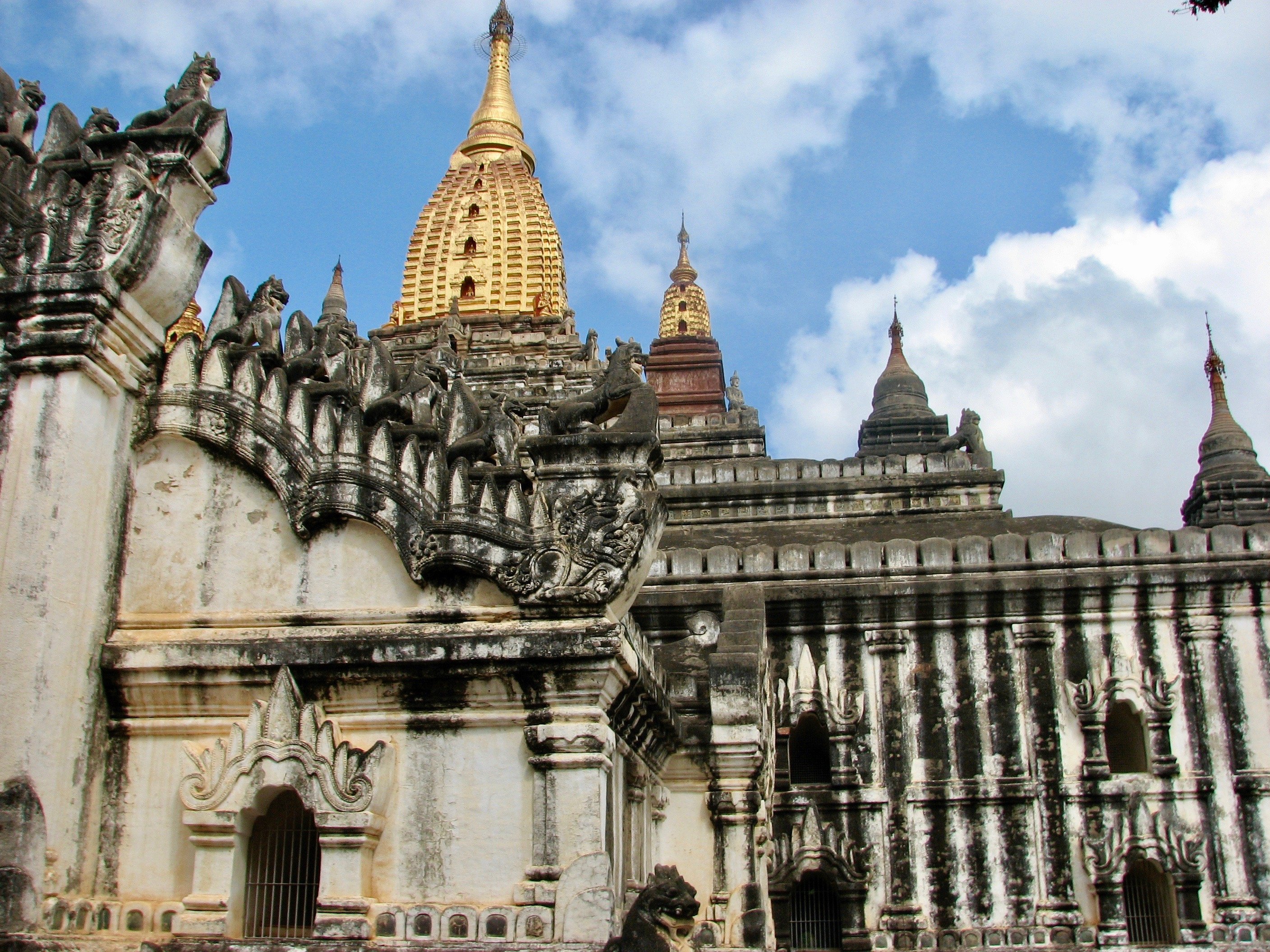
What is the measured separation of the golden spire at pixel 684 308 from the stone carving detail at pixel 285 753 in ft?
181

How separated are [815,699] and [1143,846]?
4.68 meters

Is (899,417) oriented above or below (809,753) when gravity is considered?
above

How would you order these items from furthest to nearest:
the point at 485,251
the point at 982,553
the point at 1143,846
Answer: the point at 485,251 → the point at 982,553 → the point at 1143,846

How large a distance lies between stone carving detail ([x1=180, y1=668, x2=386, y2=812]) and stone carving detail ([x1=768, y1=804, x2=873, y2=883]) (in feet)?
32.8

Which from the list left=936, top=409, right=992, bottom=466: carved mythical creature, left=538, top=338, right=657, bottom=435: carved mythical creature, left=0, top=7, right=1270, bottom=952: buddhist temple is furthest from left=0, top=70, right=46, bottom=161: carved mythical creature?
left=936, top=409, right=992, bottom=466: carved mythical creature

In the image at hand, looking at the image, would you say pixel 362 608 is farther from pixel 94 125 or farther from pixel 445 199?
pixel 445 199

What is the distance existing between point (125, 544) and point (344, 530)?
158 centimetres

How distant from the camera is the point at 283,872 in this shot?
8.59 meters

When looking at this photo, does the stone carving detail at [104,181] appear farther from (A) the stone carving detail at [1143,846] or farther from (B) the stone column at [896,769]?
(A) the stone carving detail at [1143,846]

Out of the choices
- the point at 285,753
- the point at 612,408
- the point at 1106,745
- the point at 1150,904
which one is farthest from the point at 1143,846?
the point at 285,753

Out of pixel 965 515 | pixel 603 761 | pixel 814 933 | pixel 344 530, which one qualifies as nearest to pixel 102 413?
pixel 344 530

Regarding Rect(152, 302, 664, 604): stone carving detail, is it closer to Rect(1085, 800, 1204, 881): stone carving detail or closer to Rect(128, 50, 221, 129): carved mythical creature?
Rect(128, 50, 221, 129): carved mythical creature

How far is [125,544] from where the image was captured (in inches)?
360

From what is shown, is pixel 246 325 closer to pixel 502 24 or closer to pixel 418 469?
pixel 418 469
